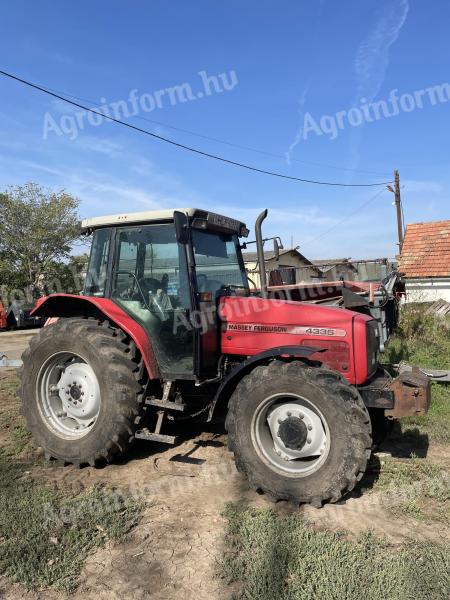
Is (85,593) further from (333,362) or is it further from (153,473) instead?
(333,362)

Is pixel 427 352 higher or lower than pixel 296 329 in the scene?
lower

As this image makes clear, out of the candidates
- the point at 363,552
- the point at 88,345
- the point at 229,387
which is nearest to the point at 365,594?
the point at 363,552

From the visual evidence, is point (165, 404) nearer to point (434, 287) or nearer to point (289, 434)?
point (289, 434)

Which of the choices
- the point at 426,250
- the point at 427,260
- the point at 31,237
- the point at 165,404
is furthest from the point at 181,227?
the point at 31,237

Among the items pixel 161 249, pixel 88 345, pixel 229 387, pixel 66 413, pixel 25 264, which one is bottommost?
pixel 66 413

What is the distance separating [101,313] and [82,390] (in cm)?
73

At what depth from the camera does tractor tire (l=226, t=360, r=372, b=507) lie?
3297 millimetres

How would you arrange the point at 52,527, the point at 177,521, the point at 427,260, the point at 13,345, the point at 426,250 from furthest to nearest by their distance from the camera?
the point at 426,250 → the point at 427,260 → the point at 13,345 → the point at 177,521 → the point at 52,527

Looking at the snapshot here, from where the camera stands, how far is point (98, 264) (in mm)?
4512

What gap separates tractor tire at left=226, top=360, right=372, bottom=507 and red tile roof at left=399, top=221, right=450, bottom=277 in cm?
1501

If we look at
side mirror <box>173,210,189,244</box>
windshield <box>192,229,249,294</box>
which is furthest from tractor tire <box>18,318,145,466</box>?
side mirror <box>173,210,189,244</box>

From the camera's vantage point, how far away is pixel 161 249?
4195mm

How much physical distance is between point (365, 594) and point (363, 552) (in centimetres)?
34

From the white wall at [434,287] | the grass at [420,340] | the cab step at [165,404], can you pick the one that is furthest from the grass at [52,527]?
the white wall at [434,287]
